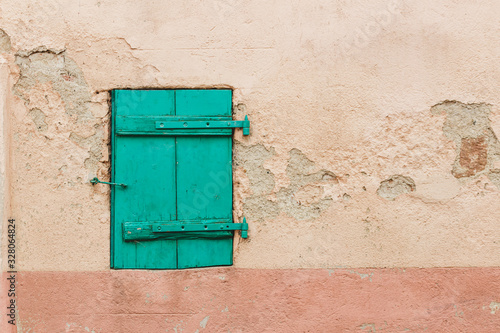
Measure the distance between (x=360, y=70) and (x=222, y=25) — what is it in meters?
0.87

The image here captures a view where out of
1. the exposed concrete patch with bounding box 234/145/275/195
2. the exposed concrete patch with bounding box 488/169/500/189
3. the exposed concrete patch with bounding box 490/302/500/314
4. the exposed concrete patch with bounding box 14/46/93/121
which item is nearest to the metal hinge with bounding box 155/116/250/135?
the exposed concrete patch with bounding box 234/145/275/195

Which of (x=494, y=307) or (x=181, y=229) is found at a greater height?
(x=181, y=229)

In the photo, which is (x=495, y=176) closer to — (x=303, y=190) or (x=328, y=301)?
Answer: (x=303, y=190)

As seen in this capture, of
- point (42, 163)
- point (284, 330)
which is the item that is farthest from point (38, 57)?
point (284, 330)

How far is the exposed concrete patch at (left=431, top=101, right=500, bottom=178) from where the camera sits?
2.59 metres

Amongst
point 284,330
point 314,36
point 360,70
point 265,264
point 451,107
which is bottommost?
point 284,330

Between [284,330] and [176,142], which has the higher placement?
[176,142]

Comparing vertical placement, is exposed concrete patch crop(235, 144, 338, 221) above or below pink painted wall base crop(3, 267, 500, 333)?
above

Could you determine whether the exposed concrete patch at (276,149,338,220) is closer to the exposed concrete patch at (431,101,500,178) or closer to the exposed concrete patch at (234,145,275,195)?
the exposed concrete patch at (234,145,275,195)

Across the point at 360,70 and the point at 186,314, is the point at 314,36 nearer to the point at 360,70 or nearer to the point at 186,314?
the point at 360,70

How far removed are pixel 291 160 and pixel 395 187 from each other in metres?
0.65

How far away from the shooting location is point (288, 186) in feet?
8.60

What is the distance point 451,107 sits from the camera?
2.60 metres

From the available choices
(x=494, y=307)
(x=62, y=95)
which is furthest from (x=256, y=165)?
(x=494, y=307)
